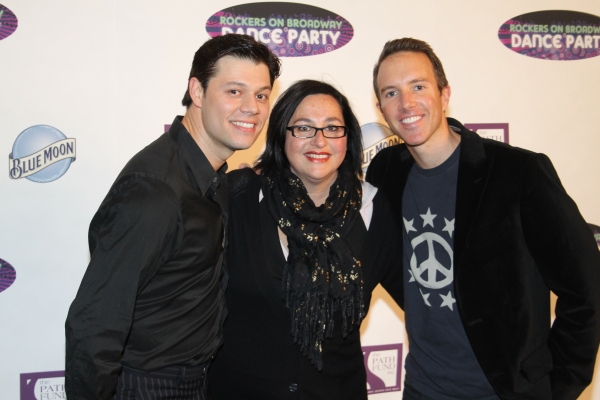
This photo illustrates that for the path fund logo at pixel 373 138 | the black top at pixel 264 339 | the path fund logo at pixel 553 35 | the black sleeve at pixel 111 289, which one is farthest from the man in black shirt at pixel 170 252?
the path fund logo at pixel 553 35

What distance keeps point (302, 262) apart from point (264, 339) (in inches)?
11.7

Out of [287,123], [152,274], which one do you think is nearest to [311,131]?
[287,123]

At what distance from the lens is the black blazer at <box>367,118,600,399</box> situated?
1.71 metres

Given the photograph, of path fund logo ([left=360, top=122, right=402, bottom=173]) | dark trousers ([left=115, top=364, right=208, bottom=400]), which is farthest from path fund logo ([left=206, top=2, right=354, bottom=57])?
dark trousers ([left=115, top=364, right=208, bottom=400])

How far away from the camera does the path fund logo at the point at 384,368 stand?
3.12 m

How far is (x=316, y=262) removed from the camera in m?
1.92

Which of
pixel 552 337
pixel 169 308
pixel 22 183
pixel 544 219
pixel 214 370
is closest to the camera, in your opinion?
pixel 169 308

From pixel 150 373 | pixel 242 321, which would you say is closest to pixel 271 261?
pixel 242 321

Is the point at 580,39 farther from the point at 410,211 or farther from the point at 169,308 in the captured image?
the point at 169,308

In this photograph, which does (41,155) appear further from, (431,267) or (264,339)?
(431,267)

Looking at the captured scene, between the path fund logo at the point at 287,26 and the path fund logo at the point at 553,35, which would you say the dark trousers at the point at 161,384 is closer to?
the path fund logo at the point at 287,26

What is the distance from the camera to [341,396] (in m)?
1.93

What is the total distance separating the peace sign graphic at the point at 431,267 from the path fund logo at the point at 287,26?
1.35 metres

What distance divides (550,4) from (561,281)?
2.10 m
